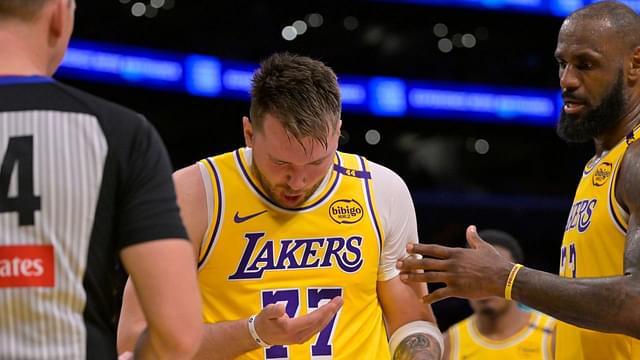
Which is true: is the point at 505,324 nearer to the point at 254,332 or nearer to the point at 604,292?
the point at 604,292

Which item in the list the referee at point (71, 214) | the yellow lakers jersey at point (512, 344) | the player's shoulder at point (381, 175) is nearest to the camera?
the referee at point (71, 214)

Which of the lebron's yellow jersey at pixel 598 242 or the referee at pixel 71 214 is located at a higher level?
the referee at pixel 71 214

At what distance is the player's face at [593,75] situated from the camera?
4.22 meters

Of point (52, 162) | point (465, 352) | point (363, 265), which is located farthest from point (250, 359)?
point (465, 352)

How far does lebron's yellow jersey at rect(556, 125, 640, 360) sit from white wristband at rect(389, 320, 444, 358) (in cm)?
66

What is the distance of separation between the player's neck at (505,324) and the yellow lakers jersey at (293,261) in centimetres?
323

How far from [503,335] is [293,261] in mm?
3550

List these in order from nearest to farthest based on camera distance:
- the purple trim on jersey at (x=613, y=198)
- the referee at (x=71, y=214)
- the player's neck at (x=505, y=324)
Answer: the referee at (x=71, y=214) < the purple trim on jersey at (x=613, y=198) < the player's neck at (x=505, y=324)

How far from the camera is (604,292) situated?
11.8 feet

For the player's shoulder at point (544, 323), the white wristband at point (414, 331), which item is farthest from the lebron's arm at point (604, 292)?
the player's shoulder at point (544, 323)

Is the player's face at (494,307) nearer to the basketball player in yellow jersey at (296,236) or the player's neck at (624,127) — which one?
the player's neck at (624,127)

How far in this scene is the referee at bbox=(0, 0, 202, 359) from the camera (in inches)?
87.9

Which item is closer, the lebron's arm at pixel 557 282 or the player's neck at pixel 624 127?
the lebron's arm at pixel 557 282

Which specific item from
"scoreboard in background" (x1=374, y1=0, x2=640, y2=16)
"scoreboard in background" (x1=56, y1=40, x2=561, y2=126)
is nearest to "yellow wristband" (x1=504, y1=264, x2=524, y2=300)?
"scoreboard in background" (x1=56, y1=40, x2=561, y2=126)
